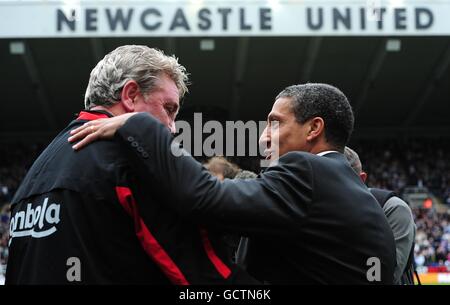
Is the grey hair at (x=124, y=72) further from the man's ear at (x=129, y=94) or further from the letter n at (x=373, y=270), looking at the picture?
the letter n at (x=373, y=270)

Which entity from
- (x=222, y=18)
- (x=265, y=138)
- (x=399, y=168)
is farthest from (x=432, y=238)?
(x=265, y=138)

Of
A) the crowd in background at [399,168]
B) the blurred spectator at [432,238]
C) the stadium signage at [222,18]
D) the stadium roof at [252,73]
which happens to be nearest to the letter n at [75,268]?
the blurred spectator at [432,238]

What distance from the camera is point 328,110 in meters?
2.45

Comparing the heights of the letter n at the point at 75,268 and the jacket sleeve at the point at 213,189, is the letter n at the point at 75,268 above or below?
below

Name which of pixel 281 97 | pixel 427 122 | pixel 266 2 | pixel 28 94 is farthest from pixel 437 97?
pixel 281 97

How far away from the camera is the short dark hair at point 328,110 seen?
96.6 inches

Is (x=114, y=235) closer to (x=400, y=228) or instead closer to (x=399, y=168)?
A: (x=400, y=228)

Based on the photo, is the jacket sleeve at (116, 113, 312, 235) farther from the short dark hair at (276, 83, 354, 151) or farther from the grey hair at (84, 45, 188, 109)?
the short dark hair at (276, 83, 354, 151)

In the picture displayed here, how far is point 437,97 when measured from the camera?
24.3m

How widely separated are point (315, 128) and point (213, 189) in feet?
2.36

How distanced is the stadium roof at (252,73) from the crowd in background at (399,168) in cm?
120

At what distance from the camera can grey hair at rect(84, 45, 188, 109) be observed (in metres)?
2.16

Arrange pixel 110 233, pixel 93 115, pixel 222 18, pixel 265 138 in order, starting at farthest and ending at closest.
A: pixel 222 18 → pixel 265 138 → pixel 93 115 → pixel 110 233
